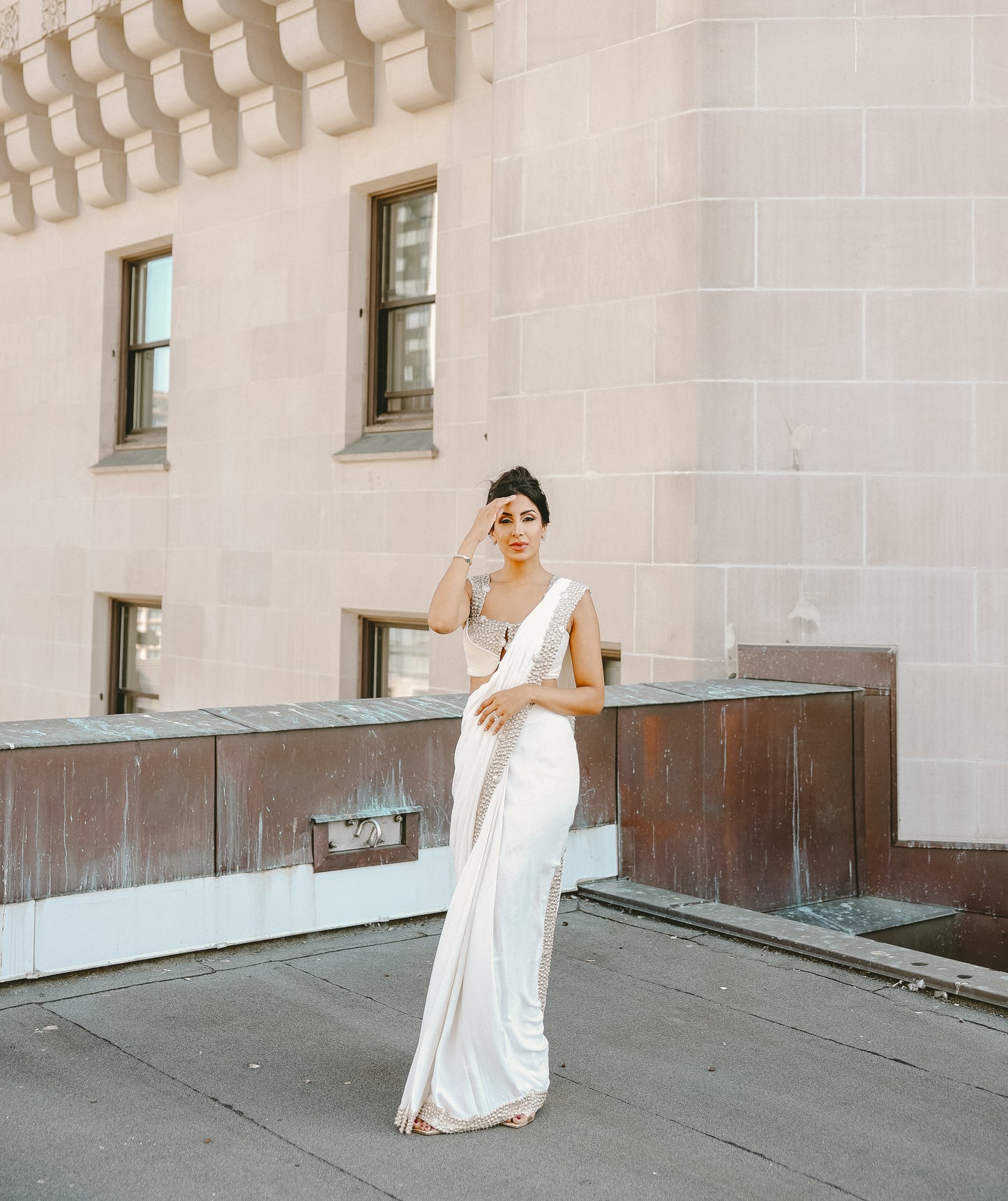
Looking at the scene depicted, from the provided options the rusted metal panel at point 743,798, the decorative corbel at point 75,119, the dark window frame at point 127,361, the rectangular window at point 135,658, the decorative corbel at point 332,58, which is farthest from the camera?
the dark window frame at point 127,361

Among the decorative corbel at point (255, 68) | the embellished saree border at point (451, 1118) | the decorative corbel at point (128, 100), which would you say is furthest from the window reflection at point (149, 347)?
the embellished saree border at point (451, 1118)

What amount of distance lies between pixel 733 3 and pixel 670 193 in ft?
3.67

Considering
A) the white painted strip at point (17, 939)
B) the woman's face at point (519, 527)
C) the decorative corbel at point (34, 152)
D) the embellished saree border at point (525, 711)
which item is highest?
the decorative corbel at point (34, 152)

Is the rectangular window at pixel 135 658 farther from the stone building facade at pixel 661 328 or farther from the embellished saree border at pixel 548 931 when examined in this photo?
the embellished saree border at pixel 548 931

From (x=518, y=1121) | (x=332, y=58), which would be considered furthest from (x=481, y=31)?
(x=518, y=1121)

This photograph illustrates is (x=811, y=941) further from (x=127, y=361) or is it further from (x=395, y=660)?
(x=127, y=361)

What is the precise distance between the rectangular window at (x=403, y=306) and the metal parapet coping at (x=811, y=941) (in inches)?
208

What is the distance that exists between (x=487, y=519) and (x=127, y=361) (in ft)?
35.5

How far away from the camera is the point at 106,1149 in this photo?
3523mm

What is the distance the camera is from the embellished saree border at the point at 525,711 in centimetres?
Result: 392

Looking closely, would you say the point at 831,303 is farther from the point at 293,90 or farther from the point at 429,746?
the point at 293,90

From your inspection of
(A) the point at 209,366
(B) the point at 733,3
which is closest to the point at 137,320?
(A) the point at 209,366

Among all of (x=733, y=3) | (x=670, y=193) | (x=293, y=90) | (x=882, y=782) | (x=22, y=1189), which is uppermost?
(x=293, y=90)

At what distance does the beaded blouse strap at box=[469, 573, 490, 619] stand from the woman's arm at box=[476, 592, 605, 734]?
283mm
